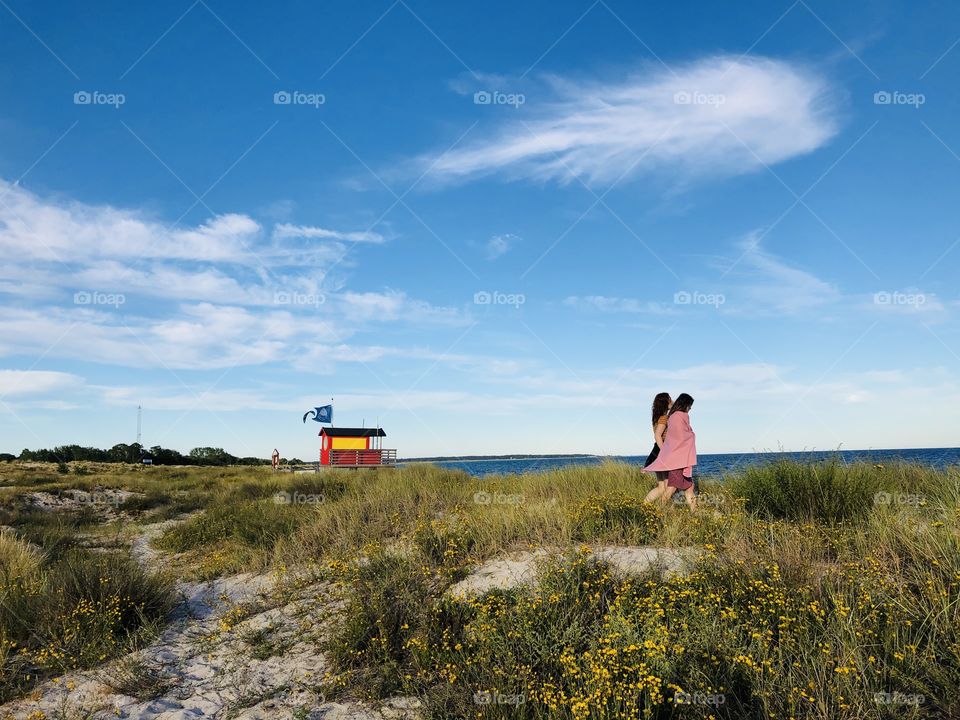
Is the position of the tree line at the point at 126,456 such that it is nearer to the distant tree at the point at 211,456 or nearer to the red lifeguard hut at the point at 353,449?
the distant tree at the point at 211,456

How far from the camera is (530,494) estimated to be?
11.3m

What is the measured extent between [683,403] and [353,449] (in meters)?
35.8

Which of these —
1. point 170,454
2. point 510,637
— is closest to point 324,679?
point 510,637

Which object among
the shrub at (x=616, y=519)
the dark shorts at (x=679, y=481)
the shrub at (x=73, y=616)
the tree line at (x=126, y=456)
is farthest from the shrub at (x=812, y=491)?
the tree line at (x=126, y=456)

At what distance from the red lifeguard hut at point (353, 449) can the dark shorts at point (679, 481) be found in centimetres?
3149

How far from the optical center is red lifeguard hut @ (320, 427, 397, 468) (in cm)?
4103

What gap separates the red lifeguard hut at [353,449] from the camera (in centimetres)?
4103

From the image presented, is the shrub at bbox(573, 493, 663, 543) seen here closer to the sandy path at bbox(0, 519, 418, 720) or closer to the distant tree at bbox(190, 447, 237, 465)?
the sandy path at bbox(0, 519, 418, 720)

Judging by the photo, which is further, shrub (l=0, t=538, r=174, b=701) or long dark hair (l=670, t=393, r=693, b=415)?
long dark hair (l=670, t=393, r=693, b=415)

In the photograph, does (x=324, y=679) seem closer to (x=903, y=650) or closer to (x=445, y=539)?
(x=445, y=539)

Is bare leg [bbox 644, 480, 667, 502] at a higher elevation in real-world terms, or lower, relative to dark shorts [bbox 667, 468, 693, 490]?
lower

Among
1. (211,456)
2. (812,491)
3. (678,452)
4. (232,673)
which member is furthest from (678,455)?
(211,456)

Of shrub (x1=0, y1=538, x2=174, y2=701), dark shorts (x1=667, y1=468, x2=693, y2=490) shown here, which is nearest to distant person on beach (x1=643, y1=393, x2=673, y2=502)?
dark shorts (x1=667, y1=468, x2=693, y2=490)

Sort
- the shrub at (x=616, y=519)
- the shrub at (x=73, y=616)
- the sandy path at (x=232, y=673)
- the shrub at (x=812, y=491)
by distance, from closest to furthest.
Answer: the sandy path at (x=232, y=673) → the shrub at (x=73, y=616) → the shrub at (x=616, y=519) → the shrub at (x=812, y=491)
